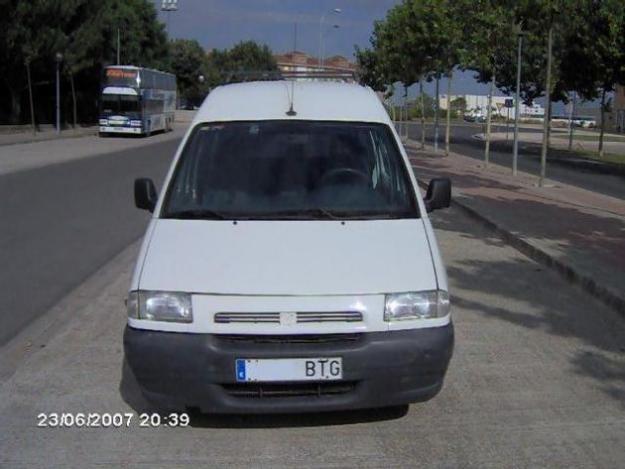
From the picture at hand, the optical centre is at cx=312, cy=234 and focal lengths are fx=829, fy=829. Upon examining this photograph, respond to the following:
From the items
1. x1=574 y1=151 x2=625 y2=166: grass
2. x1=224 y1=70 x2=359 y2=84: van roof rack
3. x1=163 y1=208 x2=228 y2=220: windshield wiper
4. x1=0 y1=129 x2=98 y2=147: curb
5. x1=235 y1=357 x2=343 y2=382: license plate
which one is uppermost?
x1=224 y1=70 x2=359 y2=84: van roof rack

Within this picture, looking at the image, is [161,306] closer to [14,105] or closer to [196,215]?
[196,215]

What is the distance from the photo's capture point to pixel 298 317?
431cm

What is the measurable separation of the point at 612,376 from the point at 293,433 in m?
2.42

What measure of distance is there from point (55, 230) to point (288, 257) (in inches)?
336

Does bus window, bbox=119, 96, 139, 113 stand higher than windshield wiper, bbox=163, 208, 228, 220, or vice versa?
bus window, bbox=119, 96, 139, 113

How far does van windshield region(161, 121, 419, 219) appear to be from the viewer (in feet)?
17.3

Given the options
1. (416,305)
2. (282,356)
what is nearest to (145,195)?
(282,356)

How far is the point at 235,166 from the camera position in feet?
18.3

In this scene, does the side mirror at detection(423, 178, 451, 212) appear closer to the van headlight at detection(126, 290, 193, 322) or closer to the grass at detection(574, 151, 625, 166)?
the van headlight at detection(126, 290, 193, 322)

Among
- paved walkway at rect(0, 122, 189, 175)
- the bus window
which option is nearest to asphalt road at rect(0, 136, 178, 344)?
paved walkway at rect(0, 122, 189, 175)

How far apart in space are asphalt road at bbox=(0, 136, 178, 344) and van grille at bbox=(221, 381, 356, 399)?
3023 mm

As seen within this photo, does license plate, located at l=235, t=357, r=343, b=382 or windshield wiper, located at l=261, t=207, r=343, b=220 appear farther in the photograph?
windshield wiper, located at l=261, t=207, r=343, b=220

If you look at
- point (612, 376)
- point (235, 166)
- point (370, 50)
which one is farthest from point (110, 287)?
point (370, 50)

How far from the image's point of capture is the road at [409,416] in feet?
14.3
